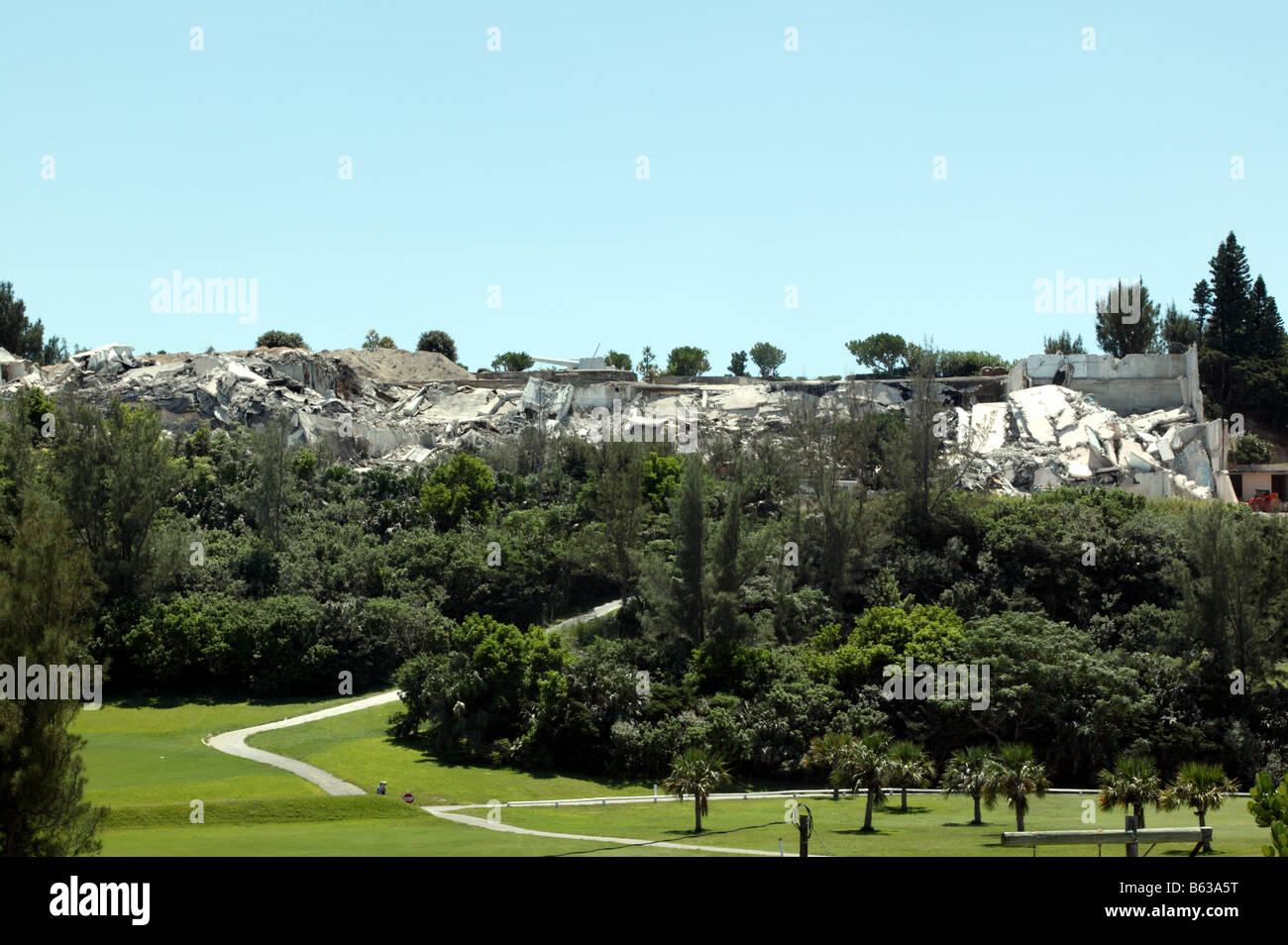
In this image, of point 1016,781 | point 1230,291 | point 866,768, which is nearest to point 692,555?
point 866,768

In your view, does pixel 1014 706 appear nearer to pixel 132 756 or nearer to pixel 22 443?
pixel 132 756

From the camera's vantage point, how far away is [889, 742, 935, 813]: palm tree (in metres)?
27.6

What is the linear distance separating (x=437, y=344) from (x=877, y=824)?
6722 centimetres

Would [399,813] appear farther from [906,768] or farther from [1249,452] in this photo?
[1249,452]

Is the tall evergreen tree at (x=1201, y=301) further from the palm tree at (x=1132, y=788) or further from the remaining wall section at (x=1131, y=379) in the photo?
the palm tree at (x=1132, y=788)

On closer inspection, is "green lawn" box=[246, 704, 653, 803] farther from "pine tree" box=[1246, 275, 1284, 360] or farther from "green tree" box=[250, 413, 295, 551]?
"pine tree" box=[1246, 275, 1284, 360]

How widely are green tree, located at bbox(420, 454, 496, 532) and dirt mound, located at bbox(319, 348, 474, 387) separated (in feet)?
66.6

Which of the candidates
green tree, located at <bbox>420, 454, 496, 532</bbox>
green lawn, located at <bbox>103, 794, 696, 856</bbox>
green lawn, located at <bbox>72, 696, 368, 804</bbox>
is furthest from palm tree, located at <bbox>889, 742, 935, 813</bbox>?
green tree, located at <bbox>420, 454, 496, 532</bbox>

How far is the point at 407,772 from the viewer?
31.5 m

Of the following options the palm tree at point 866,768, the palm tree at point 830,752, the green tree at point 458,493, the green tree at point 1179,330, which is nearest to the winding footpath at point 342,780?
the palm tree at point 866,768

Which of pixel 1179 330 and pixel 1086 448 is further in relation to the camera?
pixel 1179 330

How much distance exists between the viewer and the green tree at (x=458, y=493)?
50.4 metres

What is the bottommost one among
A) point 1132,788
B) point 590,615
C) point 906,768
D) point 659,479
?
point 906,768
